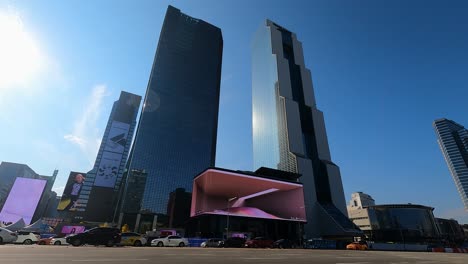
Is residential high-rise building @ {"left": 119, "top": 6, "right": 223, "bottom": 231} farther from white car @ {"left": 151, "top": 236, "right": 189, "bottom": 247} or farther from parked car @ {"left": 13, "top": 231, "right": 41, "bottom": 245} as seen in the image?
white car @ {"left": 151, "top": 236, "right": 189, "bottom": 247}

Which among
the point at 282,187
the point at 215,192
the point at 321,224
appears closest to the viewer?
the point at 282,187

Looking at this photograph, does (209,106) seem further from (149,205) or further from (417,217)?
(417,217)

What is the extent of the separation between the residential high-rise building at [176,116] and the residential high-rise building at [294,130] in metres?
28.9

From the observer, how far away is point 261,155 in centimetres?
12550

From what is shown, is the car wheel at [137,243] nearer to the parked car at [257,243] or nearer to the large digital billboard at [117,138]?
the parked car at [257,243]

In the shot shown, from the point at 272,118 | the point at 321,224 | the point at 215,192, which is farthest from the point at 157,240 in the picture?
the point at 272,118

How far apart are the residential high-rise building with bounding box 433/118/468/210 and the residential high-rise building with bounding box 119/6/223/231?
167m

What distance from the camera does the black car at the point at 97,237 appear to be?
2273 cm

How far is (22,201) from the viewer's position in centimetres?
10038

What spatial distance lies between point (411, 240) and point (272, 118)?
259ft

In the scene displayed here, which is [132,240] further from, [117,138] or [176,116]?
[117,138]

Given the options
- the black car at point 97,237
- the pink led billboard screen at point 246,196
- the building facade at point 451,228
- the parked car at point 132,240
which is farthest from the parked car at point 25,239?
the building facade at point 451,228

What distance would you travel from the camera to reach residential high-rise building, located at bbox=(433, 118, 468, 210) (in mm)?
163000

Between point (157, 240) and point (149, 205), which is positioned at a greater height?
point (149, 205)
